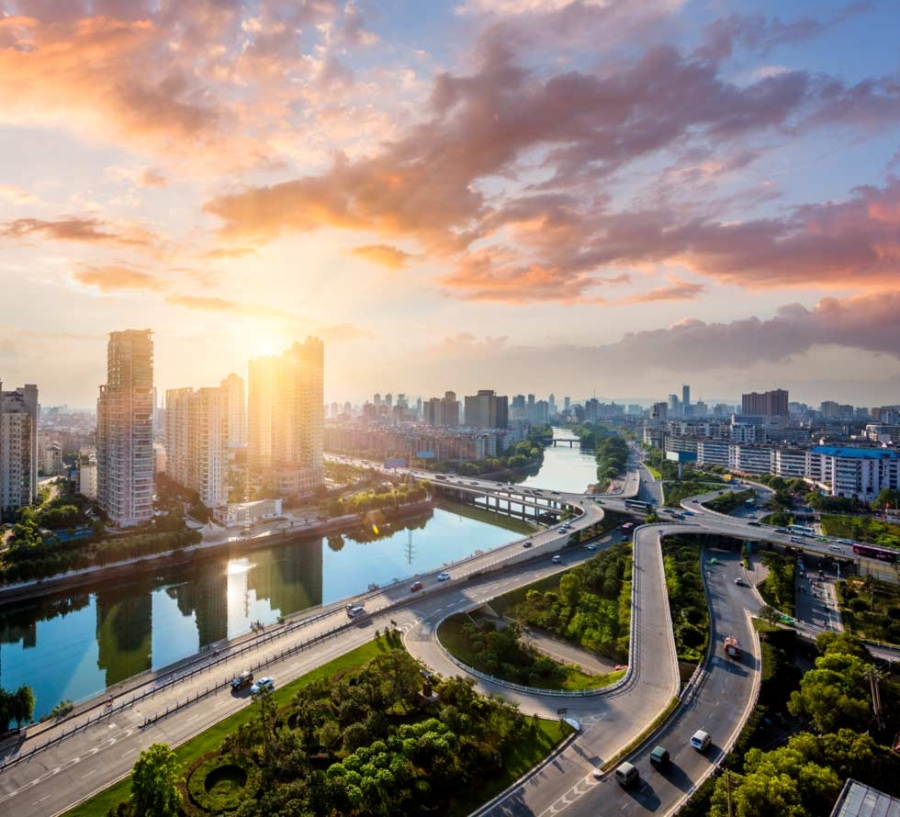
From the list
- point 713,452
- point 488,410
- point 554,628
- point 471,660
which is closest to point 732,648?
point 554,628

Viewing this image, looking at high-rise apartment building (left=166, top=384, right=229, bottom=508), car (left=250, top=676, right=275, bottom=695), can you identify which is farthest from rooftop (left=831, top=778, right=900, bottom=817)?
high-rise apartment building (left=166, top=384, right=229, bottom=508)

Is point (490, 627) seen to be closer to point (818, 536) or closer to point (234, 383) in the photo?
point (818, 536)

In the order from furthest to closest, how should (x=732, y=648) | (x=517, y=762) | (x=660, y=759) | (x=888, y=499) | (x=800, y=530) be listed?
(x=888, y=499)
(x=800, y=530)
(x=732, y=648)
(x=517, y=762)
(x=660, y=759)

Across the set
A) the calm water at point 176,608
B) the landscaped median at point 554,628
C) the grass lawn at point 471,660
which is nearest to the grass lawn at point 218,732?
the grass lawn at point 471,660

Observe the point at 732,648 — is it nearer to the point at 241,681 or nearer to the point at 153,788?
the point at 241,681

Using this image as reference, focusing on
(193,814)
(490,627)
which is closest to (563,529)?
(490,627)

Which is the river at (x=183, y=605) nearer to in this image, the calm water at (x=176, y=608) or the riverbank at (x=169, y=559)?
the calm water at (x=176, y=608)
